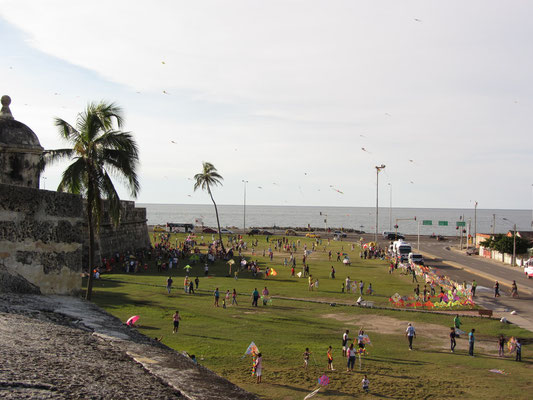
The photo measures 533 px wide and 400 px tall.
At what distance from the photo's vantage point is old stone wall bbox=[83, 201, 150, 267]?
149 ft

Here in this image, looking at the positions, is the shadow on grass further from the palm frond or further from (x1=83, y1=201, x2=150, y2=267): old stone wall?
(x1=83, y1=201, x2=150, y2=267): old stone wall

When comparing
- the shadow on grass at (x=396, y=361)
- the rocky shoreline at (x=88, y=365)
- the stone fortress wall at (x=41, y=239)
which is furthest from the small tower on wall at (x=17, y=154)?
the shadow on grass at (x=396, y=361)

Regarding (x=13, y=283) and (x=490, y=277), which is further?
(x=490, y=277)

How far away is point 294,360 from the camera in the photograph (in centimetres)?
1914

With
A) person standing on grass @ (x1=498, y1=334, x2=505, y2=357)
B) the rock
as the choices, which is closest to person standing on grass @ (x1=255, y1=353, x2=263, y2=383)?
the rock

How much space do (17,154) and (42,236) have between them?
3.70 meters

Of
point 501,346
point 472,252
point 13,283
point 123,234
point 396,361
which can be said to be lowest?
point 396,361

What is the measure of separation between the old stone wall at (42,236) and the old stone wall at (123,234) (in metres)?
32.8

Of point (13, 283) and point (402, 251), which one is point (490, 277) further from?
point (13, 283)

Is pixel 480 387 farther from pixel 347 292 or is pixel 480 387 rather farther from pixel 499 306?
pixel 347 292

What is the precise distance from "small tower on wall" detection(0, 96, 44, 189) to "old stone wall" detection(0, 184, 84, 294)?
2.69 meters

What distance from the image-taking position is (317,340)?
22438 millimetres

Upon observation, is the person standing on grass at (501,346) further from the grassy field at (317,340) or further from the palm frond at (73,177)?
the palm frond at (73,177)

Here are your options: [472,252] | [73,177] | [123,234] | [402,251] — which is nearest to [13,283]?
[73,177]
